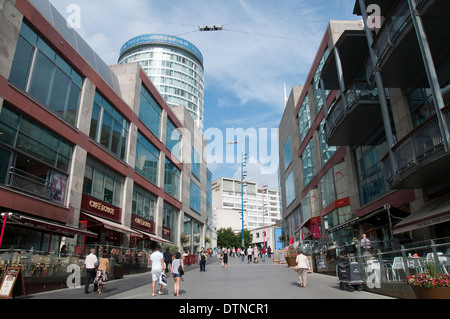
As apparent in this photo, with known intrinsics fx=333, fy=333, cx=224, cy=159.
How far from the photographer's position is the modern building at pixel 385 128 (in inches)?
471

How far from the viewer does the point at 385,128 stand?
15.1 meters

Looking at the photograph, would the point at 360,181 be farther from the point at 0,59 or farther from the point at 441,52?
the point at 0,59

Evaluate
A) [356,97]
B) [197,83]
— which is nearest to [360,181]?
[356,97]

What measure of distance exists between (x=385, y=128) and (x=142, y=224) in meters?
23.5

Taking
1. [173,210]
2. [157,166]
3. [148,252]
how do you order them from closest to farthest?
[148,252]
[157,166]
[173,210]

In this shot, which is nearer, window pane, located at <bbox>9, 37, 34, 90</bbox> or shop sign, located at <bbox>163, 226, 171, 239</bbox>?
window pane, located at <bbox>9, 37, 34, 90</bbox>

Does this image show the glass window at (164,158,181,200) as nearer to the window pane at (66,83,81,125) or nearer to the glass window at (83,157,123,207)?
the glass window at (83,157,123,207)

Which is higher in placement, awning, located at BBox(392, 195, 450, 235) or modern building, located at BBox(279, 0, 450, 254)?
modern building, located at BBox(279, 0, 450, 254)

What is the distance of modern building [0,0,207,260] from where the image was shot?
16391 mm

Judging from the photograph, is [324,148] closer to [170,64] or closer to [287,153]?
[287,153]

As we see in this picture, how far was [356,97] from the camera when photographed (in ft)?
59.3

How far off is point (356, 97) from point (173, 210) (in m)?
29.8

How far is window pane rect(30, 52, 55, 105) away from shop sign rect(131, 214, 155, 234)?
45.8 feet

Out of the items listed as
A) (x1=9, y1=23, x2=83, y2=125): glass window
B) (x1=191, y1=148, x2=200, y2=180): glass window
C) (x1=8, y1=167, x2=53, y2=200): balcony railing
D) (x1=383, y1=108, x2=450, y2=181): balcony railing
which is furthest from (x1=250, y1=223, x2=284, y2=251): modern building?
(x1=383, y1=108, x2=450, y2=181): balcony railing
